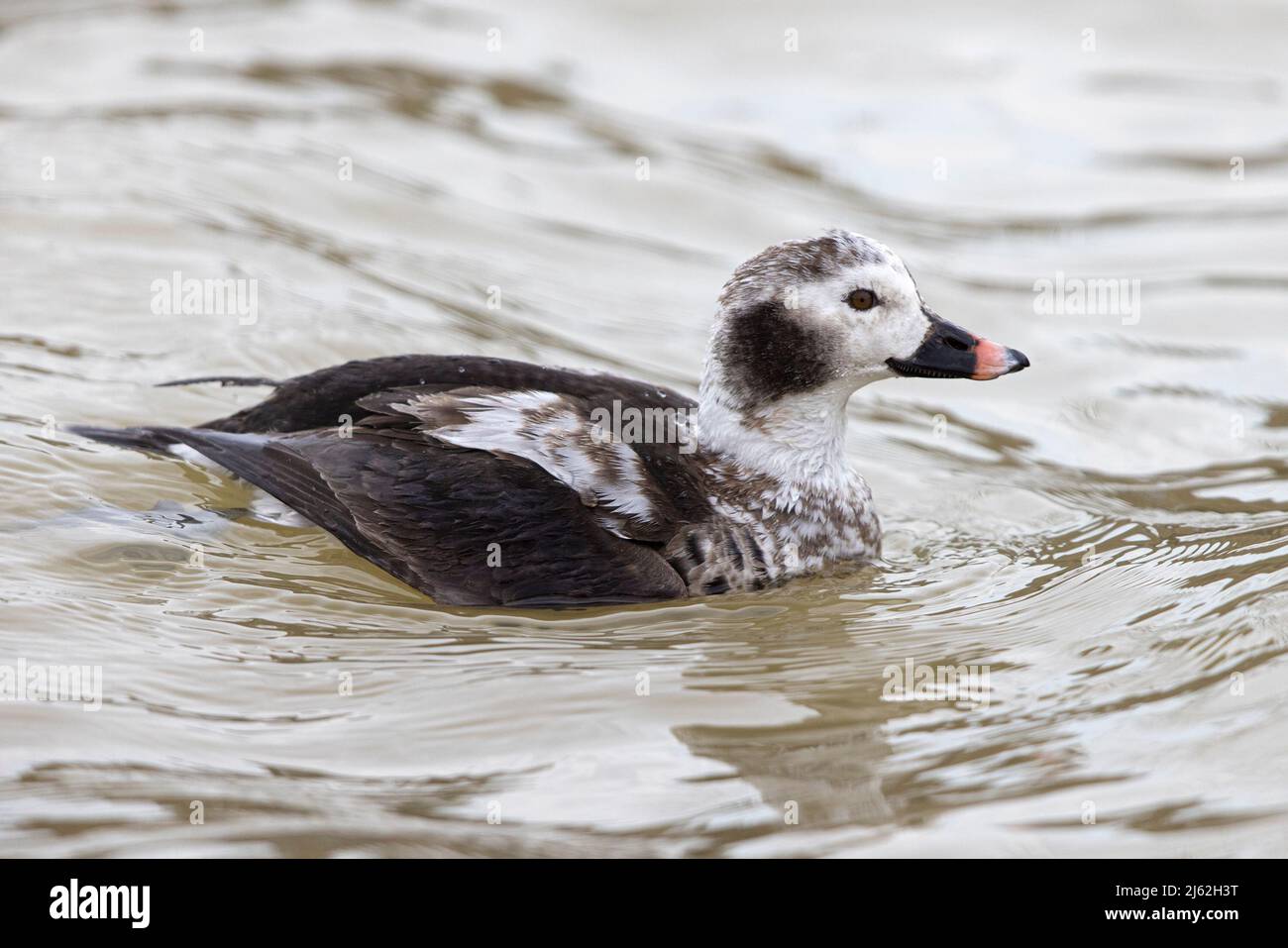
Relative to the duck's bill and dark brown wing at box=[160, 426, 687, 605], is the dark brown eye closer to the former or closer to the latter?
the duck's bill

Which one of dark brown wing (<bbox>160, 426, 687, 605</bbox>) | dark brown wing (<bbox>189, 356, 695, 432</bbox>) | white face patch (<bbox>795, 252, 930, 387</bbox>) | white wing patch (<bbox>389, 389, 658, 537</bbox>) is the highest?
white face patch (<bbox>795, 252, 930, 387</bbox>)

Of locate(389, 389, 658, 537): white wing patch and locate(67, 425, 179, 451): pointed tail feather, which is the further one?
locate(67, 425, 179, 451): pointed tail feather

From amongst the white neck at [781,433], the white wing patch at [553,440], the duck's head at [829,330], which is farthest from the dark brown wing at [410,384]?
the duck's head at [829,330]

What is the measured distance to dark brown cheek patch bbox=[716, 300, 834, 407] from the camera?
6.36m

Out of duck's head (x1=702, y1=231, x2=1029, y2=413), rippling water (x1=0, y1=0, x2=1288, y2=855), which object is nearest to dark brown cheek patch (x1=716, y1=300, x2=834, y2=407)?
duck's head (x1=702, y1=231, x2=1029, y2=413)

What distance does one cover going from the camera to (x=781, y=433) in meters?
6.54

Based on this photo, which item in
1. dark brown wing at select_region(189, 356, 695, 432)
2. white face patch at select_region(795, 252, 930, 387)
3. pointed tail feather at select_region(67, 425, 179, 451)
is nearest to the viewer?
white face patch at select_region(795, 252, 930, 387)

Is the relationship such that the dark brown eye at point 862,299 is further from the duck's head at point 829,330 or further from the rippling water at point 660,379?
the rippling water at point 660,379

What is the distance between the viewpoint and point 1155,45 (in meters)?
13.4

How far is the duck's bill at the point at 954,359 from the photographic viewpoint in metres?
6.40

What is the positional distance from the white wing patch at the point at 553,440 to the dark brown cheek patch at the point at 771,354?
0.58m

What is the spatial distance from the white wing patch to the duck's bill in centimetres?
112

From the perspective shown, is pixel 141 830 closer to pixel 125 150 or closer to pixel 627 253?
pixel 627 253

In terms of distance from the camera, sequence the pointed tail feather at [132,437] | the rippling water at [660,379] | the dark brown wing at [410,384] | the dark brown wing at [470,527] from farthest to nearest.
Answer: the pointed tail feather at [132,437]
the dark brown wing at [410,384]
the dark brown wing at [470,527]
the rippling water at [660,379]
